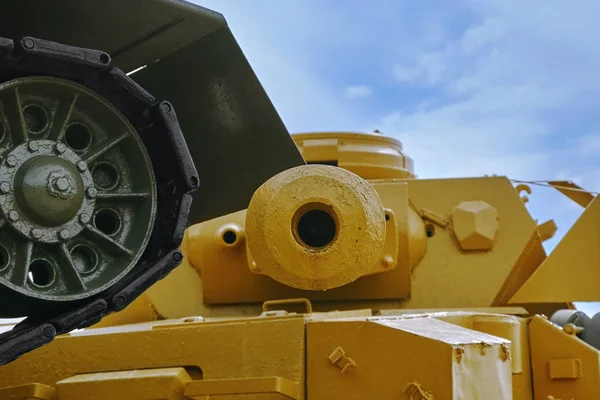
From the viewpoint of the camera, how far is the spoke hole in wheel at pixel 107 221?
11.3 ft

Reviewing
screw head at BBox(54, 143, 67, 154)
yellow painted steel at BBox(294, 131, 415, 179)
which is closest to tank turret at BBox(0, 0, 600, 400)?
screw head at BBox(54, 143, 67, 154)

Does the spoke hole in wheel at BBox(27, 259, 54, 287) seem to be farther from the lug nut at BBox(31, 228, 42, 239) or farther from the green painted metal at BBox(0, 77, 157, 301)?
the lug nut at BBox(31, 228, 42, 239)

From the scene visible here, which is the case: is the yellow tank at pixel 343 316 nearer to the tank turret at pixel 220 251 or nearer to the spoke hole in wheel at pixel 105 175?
the tank turret at pixel 220 251

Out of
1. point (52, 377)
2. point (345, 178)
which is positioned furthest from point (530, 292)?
point (52, 377)

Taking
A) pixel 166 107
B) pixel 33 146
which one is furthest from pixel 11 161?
pixel 166 107

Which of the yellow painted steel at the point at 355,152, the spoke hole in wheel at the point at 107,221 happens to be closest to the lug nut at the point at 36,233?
the spoke hole in wheel at the point at 107,221

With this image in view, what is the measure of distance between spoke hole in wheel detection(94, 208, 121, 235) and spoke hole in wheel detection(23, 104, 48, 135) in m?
0.39

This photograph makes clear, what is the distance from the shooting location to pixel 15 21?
3430 mm

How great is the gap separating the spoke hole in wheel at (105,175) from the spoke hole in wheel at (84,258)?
25 centimetres

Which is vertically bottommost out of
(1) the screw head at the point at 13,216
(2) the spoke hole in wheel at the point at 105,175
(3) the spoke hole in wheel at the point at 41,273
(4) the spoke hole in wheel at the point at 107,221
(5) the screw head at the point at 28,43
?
(3) the spoke hole in wheel at the point at 41,273

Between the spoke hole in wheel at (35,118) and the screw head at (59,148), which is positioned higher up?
the spoke hole in wheel at (35,118)

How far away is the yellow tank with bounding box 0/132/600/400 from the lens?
14.6 feet

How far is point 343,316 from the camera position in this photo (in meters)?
5.55

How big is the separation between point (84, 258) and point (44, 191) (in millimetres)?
370
